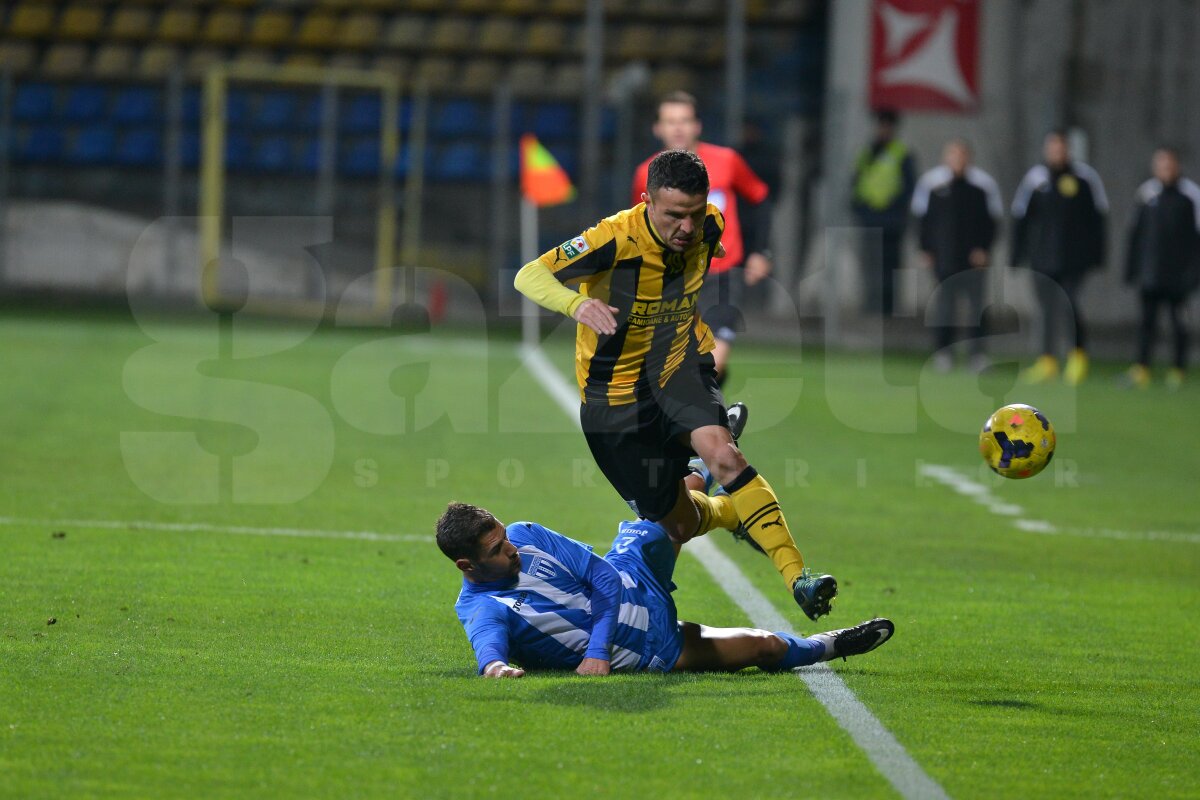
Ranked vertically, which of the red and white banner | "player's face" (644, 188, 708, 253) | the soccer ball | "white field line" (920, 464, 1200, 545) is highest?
the red and white banner

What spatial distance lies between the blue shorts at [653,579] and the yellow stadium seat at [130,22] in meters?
23.4

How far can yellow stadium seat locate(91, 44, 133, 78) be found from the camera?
26.6 m

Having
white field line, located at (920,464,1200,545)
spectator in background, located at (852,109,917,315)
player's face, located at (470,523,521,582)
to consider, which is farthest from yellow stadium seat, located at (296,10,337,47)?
player's face, located at (470,523,521,582)

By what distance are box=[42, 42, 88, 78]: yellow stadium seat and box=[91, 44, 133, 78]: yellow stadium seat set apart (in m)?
0.18

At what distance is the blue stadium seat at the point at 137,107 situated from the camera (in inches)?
1006

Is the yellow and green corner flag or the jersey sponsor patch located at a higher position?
the yellow and green corner flag

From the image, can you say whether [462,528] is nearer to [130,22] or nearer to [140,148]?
[140,148]

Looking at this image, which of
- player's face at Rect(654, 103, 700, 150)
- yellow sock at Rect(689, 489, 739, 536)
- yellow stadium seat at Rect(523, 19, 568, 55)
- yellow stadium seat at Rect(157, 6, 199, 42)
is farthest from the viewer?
yellow stadium seat at Rect(157, 6, 199, 42)

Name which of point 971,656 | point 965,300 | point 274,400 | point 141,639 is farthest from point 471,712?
point 965,300

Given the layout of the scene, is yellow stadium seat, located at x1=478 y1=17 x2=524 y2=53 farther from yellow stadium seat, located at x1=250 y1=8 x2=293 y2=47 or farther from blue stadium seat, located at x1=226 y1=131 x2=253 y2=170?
blue stadium seat, located at x1=226 y1=131 x2=253 y2=170

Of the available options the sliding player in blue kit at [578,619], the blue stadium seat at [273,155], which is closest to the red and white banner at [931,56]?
the blue stadium seat at [273,155]

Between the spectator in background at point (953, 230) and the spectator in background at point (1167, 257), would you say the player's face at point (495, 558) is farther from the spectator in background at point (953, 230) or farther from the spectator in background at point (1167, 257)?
the spectator in background at point (953, 230)

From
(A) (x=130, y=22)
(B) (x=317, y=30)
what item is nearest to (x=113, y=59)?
(A) (x=130, y=22)

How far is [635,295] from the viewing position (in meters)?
6.10
